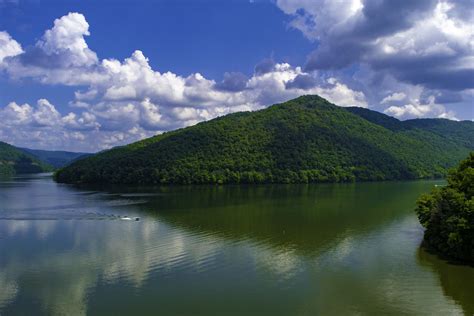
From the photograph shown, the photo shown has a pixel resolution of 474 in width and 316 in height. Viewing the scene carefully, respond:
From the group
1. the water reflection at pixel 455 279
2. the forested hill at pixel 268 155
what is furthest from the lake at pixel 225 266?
the forested hill at pixel 268 155

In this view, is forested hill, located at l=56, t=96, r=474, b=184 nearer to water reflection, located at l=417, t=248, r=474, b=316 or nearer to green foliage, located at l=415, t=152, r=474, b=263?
green foliage, located at l=415, t=152, r=474, b=263

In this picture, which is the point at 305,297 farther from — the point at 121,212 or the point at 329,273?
the point at 121,212

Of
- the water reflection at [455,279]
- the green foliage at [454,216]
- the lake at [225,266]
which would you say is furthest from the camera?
the green foliage at [454,216]

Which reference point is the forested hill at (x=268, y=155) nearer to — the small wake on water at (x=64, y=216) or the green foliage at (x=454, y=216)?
the small wake on water at (x=64, y=216)

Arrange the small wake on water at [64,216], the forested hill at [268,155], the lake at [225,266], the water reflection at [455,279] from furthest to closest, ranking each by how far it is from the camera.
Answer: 1. the forested hill at [268,155]
2. the small wake on water at [64,216]
3. the water reflection at [455,279]
4. the lake at [225,266]

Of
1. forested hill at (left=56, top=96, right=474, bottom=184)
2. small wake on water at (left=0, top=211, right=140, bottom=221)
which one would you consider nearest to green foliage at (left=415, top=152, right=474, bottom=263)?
small wake on water at (left=0, top=211, right=140, bottom=221)

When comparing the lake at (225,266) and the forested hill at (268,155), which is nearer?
the lake at (225,266)

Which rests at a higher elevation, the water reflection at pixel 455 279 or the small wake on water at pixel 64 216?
the small wake on water at pixel 64 216
